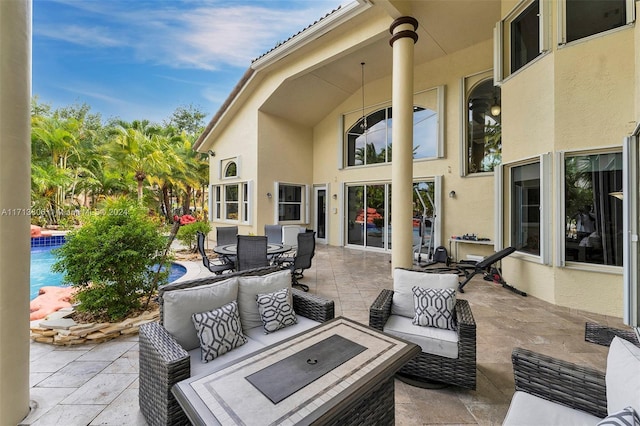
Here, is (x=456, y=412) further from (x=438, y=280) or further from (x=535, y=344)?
(x=535, y=344)

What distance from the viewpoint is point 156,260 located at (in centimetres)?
383

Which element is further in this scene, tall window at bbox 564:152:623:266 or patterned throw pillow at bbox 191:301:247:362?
tall window at bbox 564:152:623:266

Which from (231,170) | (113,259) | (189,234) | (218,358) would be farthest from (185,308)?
(231,170)

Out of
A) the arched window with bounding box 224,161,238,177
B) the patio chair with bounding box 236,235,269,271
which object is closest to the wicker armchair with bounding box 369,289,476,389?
the patio chair with bounding box 236,235,269,271

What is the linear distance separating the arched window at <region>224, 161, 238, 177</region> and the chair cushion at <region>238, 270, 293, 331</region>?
8430 millimetres

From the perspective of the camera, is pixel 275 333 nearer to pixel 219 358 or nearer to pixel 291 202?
pixel 219 358

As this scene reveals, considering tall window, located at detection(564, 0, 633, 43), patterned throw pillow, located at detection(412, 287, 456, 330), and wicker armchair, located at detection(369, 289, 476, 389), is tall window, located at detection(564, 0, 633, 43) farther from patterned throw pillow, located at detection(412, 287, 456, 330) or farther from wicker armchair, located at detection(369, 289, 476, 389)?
wicker armchair, located at detection(369, 289, 476, 389)

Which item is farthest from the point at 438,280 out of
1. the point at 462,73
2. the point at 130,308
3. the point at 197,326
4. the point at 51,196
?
the point at 51,196

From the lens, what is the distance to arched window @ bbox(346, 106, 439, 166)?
831 cm

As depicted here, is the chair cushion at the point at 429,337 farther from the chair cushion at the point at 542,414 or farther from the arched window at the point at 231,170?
the arched window at the point at 231,170

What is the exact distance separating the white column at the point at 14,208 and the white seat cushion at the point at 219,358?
120cm

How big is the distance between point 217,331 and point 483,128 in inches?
322

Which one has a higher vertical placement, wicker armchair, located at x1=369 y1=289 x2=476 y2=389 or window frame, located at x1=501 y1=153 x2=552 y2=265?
window frame, located at x1=501 y1=153 x2=552 y2=265

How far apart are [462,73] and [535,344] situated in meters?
7.22
